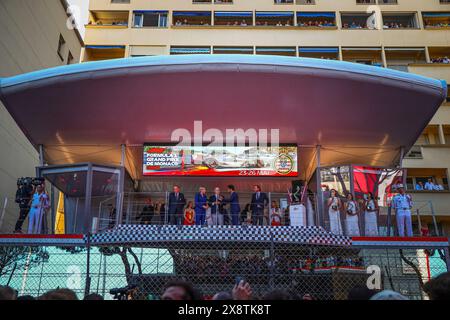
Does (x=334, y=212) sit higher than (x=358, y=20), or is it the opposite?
(x=358, y=20)

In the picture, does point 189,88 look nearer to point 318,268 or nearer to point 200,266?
point 200,266

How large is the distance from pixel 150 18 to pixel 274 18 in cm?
916

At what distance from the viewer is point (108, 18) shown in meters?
31.8

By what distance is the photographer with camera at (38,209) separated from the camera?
11854 millimetres

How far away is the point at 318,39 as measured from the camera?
97.3ft

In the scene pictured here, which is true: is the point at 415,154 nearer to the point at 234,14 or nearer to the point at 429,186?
the point at 429,186

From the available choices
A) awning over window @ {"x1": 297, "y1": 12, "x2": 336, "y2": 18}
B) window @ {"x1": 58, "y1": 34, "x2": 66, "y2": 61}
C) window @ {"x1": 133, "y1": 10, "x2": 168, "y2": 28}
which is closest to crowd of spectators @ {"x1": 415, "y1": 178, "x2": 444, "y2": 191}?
awning over window @ {"x1": 297, "y1": 12, "x2": 336, "y2": 18}

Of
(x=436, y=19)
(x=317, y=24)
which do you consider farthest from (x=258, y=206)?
(x=436, y=19)

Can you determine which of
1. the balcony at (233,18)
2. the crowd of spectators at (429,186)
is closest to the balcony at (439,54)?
the crowd of spectators at (429,186)

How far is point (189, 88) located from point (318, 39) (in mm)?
20173

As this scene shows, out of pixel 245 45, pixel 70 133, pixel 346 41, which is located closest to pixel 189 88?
pixel 70 133

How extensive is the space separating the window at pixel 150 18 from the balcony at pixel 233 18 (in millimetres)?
3829

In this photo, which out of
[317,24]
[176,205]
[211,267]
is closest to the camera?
[211,267]

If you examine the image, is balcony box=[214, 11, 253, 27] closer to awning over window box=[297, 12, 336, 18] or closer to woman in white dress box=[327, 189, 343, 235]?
awning over window box=[297, 12, 336, 18]
